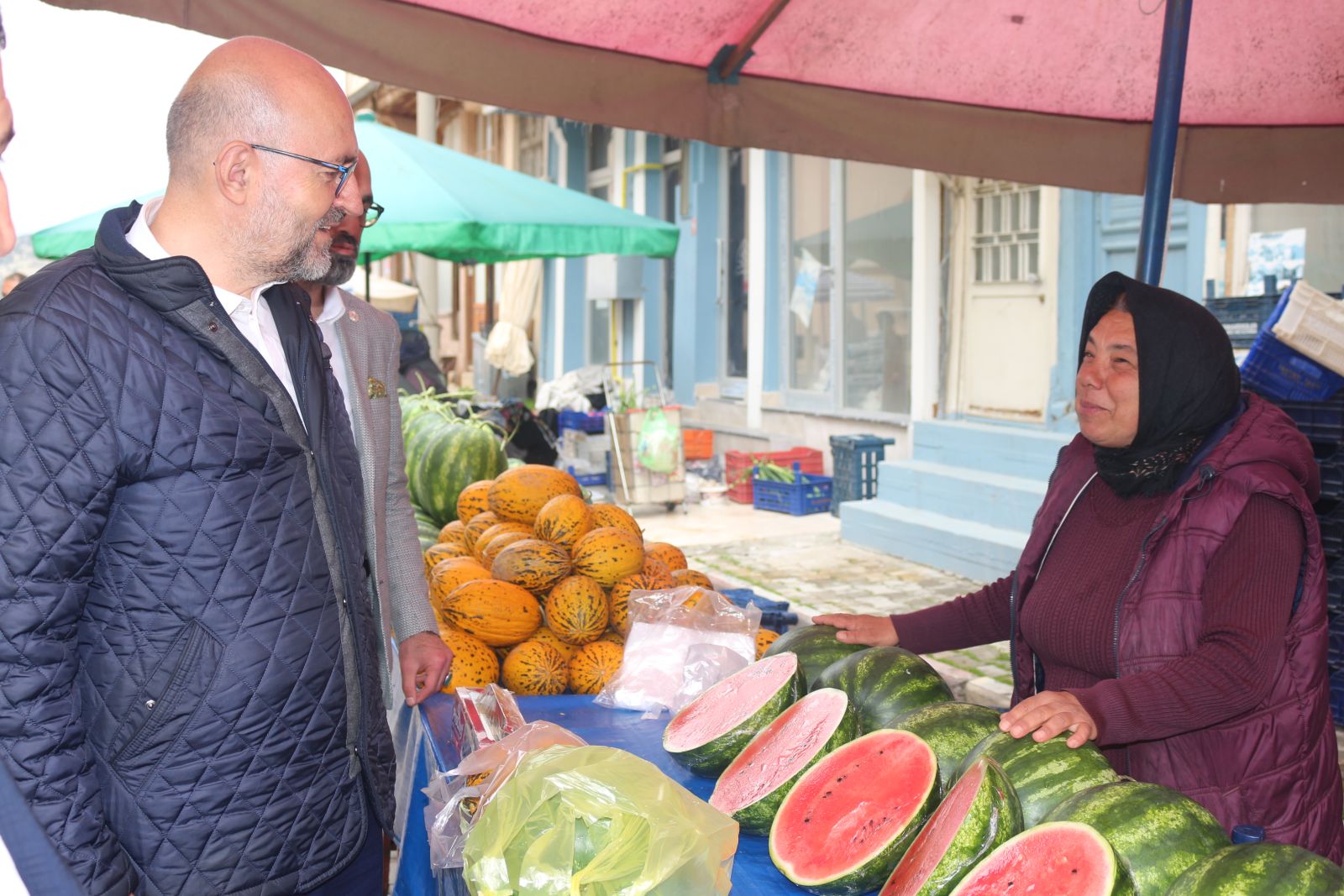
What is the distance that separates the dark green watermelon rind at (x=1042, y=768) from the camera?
70.1 inches

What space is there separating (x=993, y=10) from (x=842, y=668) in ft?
7.38

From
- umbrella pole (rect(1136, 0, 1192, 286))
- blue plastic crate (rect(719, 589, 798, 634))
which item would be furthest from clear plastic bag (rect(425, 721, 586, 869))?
umbrella pole (rect(1136, 0, 1192, 286))

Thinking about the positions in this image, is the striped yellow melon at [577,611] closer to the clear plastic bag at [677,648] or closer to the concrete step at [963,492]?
the clear plastic bag at [677,648]

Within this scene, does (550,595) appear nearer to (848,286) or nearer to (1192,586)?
(1192,586)

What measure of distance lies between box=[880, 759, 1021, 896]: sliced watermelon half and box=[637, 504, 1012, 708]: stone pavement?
319cm

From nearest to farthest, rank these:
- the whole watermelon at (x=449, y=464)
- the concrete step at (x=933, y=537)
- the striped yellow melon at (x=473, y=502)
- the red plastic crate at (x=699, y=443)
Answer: the striped yellow melon at (x=473, y=502)
the whole watermelon at (x=449, y=464)
the concrete step at (x=933, y=537)
the red plastic crate at (x=699, y=443)

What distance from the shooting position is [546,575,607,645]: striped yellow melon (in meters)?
3.26

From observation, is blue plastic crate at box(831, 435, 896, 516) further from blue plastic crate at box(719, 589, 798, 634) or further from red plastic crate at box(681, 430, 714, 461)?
blue plastic crate at box(719, 589, 798, 634)

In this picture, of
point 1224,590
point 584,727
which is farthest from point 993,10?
point 584,727

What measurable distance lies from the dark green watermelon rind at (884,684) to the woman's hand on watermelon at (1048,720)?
0.28m

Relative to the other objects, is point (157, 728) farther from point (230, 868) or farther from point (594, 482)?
point (594, 482)

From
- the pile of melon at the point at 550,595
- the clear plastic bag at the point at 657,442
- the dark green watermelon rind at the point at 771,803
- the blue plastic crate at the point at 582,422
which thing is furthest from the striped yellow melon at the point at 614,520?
the blue plastic crate at the point at 582,422

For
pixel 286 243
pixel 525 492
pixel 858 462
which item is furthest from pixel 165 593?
pixel 858 462

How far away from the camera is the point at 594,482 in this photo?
36.9ft
